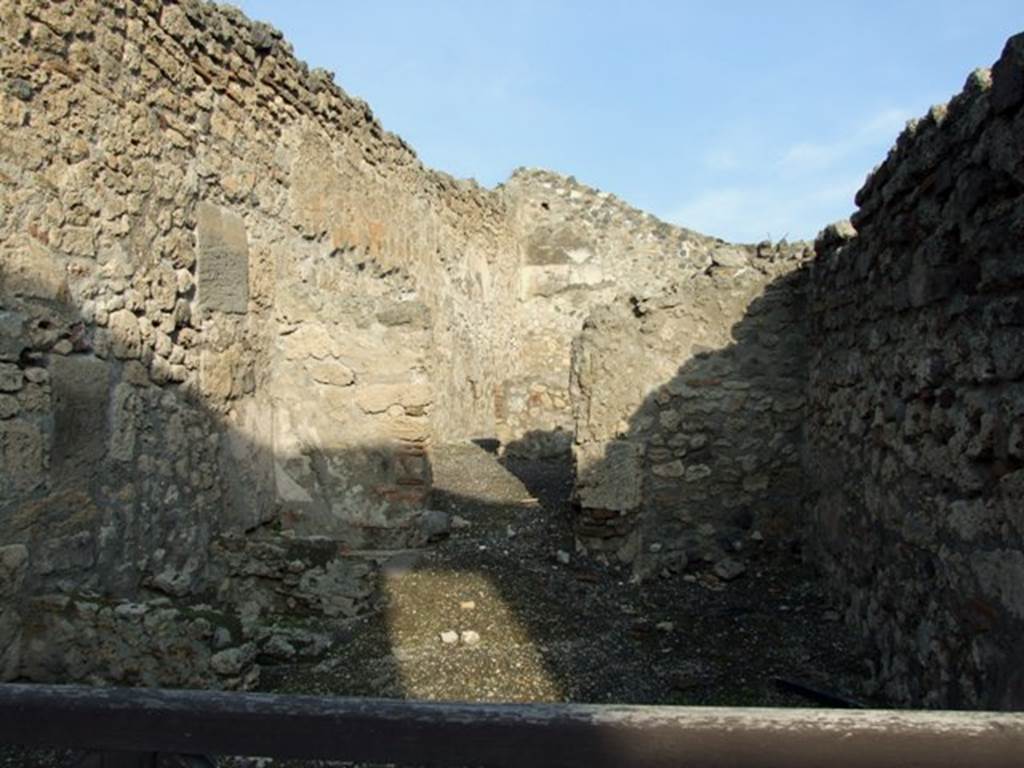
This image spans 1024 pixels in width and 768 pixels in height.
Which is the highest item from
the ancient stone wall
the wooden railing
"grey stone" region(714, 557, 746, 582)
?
the ancient stone wall

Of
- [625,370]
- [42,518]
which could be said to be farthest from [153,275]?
[625,370]

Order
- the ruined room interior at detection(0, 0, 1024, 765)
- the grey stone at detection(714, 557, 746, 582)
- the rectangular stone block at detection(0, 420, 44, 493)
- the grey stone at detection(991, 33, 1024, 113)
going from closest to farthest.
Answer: the grey stone at detection(991, 33, 1024, 113), the ruined room interior at detection(0, 0, 1024, 765), the rectangular stone block at detection(0, 420, 44, 493), the grey stone at detection(714, 557, 746, 582)

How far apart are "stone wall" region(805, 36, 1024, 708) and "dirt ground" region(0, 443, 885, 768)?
1.28ft

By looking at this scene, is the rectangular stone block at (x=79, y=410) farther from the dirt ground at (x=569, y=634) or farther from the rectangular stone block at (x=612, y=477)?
the rectangular stone block at (x=612, y=477)

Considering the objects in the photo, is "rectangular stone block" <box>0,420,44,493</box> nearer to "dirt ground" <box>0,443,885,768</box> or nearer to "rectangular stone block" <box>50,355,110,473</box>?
"rectangular stone block" <box>50,355,110,473</box>

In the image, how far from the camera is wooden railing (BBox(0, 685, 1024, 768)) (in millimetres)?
967

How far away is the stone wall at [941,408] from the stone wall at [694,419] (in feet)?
3.35

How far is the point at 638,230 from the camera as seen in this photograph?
13.0 m

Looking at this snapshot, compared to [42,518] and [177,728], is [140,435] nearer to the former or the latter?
[42,518]

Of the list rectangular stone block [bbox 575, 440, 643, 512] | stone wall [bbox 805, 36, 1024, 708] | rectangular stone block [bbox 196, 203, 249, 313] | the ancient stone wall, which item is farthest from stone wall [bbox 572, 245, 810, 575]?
the ancient stone wall

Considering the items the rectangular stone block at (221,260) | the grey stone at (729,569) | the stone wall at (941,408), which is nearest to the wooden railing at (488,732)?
the stone wall at (941,408)

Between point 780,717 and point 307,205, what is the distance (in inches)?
200

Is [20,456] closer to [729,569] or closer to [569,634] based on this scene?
[569,634]

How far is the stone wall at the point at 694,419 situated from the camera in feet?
16.7
